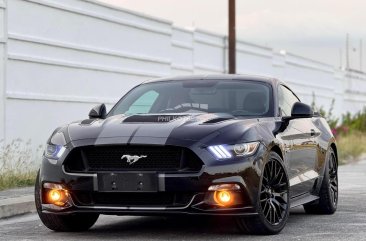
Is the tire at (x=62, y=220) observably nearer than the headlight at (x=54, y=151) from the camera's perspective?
No

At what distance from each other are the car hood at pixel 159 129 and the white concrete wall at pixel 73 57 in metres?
9.00

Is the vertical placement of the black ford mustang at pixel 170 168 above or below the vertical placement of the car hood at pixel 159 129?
below

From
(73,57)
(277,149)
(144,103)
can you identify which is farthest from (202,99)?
(73,57)

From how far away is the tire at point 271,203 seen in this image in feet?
28.9

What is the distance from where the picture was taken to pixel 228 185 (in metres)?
8.48

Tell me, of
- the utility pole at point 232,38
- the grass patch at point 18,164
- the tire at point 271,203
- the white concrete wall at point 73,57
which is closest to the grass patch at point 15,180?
the grass patch at point 18,164

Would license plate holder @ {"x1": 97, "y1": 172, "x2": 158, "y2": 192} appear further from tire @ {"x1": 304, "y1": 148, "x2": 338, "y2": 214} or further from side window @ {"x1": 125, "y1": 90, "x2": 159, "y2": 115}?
tire @ {"x1": 304, "y1": 148, "x2": 338, "y2": 214}

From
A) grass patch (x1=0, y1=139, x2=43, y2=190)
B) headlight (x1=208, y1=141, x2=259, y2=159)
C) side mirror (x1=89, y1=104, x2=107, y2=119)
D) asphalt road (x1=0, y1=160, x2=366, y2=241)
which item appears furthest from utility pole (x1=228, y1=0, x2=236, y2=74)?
headlight (x1=208, y1=141, x2=259, y2=159)

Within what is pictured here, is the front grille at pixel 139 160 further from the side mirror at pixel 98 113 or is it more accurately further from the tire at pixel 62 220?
the side mirror at pixel 98 113

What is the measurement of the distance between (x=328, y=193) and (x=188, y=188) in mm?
3182

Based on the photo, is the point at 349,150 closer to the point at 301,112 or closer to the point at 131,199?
the point at 301,112

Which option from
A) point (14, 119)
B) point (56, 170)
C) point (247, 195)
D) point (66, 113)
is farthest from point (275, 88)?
point (66, 113)

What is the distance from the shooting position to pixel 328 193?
11.1 metres

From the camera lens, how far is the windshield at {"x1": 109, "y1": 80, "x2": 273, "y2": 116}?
32.3 feet
